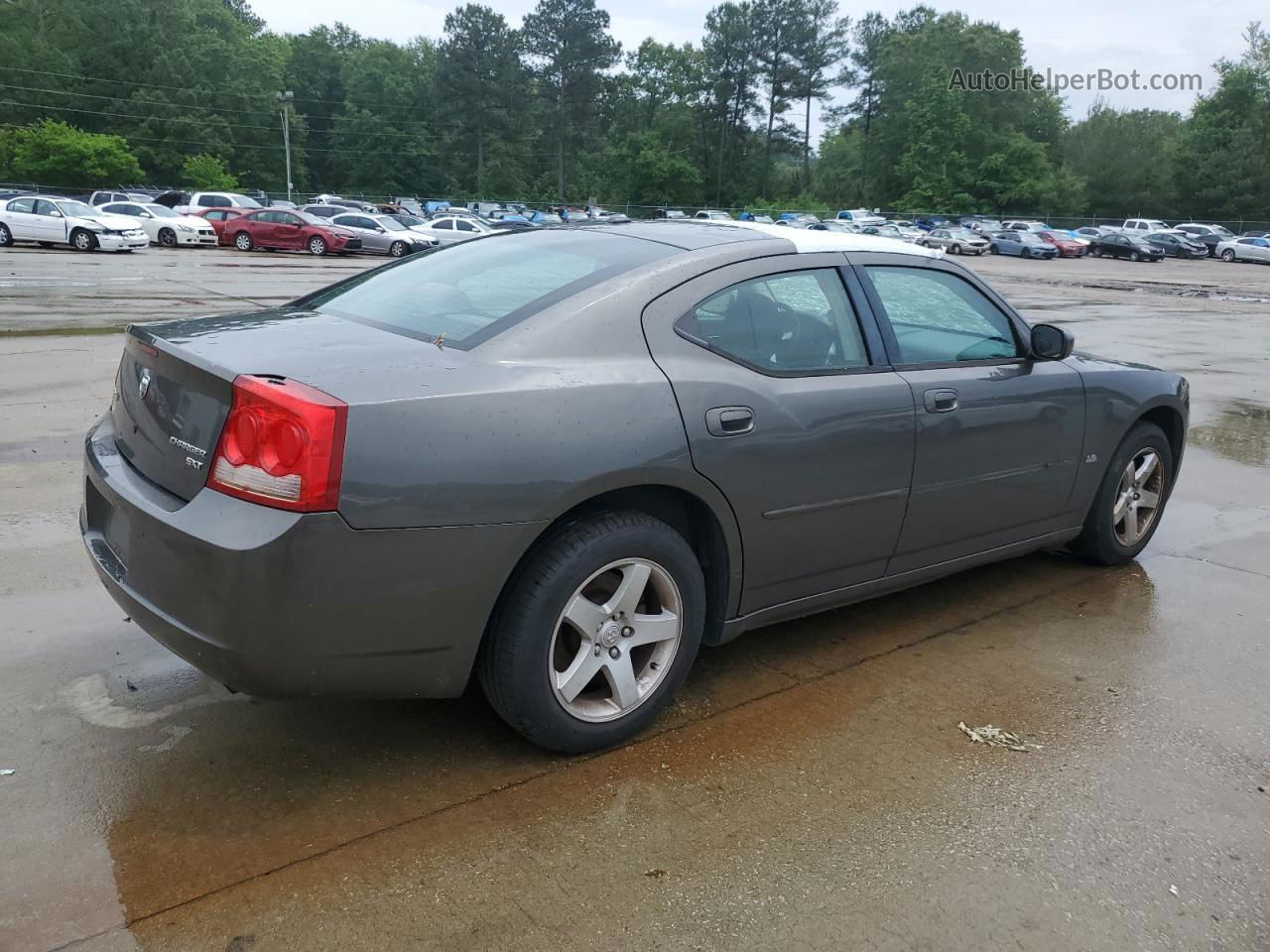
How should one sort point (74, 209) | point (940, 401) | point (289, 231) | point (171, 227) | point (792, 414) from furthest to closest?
1. point (171, 227)
2. point (289, 231)
3. point (74, 209)
4. point (940, 401)
5. point (792, 414)

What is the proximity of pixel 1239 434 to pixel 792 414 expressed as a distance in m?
6.81

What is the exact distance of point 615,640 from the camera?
10.6 feet

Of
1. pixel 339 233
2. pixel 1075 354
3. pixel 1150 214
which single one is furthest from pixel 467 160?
pixel 1075 354

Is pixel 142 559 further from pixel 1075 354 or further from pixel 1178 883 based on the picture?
pixel 1075 354

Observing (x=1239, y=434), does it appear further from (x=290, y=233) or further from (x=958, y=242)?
(x=958, y=242)

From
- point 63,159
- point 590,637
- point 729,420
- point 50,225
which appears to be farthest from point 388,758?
point 63,159

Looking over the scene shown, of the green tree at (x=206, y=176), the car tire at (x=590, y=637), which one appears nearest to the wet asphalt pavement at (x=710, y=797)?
the car tire at (x=590, y=637)

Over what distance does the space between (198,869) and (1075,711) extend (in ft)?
9.27

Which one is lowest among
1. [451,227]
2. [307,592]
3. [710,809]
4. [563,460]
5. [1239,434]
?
[710,809]

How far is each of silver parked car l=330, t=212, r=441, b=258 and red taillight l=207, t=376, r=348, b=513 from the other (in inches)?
1185

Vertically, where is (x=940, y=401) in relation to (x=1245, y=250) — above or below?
below

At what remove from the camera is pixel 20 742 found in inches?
124

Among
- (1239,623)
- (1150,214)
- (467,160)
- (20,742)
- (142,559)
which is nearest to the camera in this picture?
(142,559)

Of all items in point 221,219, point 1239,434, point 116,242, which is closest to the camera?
point 1239,434
